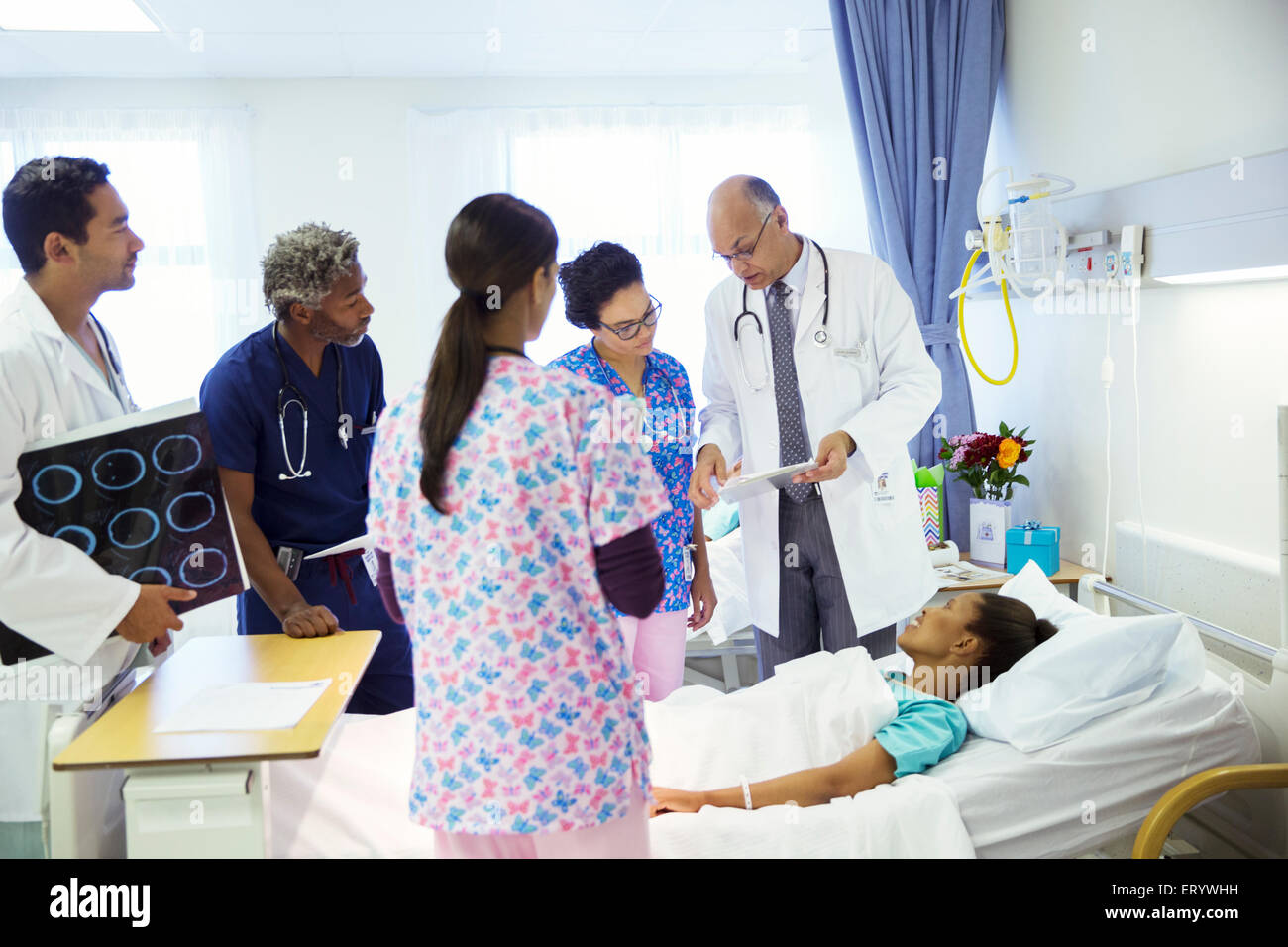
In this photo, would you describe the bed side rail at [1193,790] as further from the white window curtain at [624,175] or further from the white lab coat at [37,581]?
the white window curtain at [624,175]

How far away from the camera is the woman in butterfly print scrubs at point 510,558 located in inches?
46.8

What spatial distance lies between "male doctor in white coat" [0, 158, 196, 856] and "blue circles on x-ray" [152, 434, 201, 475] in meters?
0.16

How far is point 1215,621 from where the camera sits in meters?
2.27

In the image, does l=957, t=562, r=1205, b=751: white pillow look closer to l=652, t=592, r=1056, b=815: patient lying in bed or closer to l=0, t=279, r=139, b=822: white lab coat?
l=652, t=592, r=1056, b=815: patient lying in bed

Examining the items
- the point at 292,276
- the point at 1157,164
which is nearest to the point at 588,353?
the point at 292,276

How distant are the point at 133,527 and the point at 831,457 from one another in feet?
4.34

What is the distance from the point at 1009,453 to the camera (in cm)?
296

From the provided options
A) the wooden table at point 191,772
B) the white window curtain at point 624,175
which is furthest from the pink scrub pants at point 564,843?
the white window curtain at point 624,175

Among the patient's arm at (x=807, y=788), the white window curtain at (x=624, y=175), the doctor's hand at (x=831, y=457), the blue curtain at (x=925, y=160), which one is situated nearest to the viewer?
the patient's arm at (x=807, y=788)

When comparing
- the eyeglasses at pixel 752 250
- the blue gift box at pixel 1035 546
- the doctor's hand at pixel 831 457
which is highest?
the eyeglasses at pixel 752 250

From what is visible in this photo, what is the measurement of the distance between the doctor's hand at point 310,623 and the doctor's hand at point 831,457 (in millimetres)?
1014

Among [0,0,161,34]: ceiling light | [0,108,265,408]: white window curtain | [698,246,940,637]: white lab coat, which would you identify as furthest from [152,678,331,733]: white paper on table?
[0,108,265,408]: white window curtain
